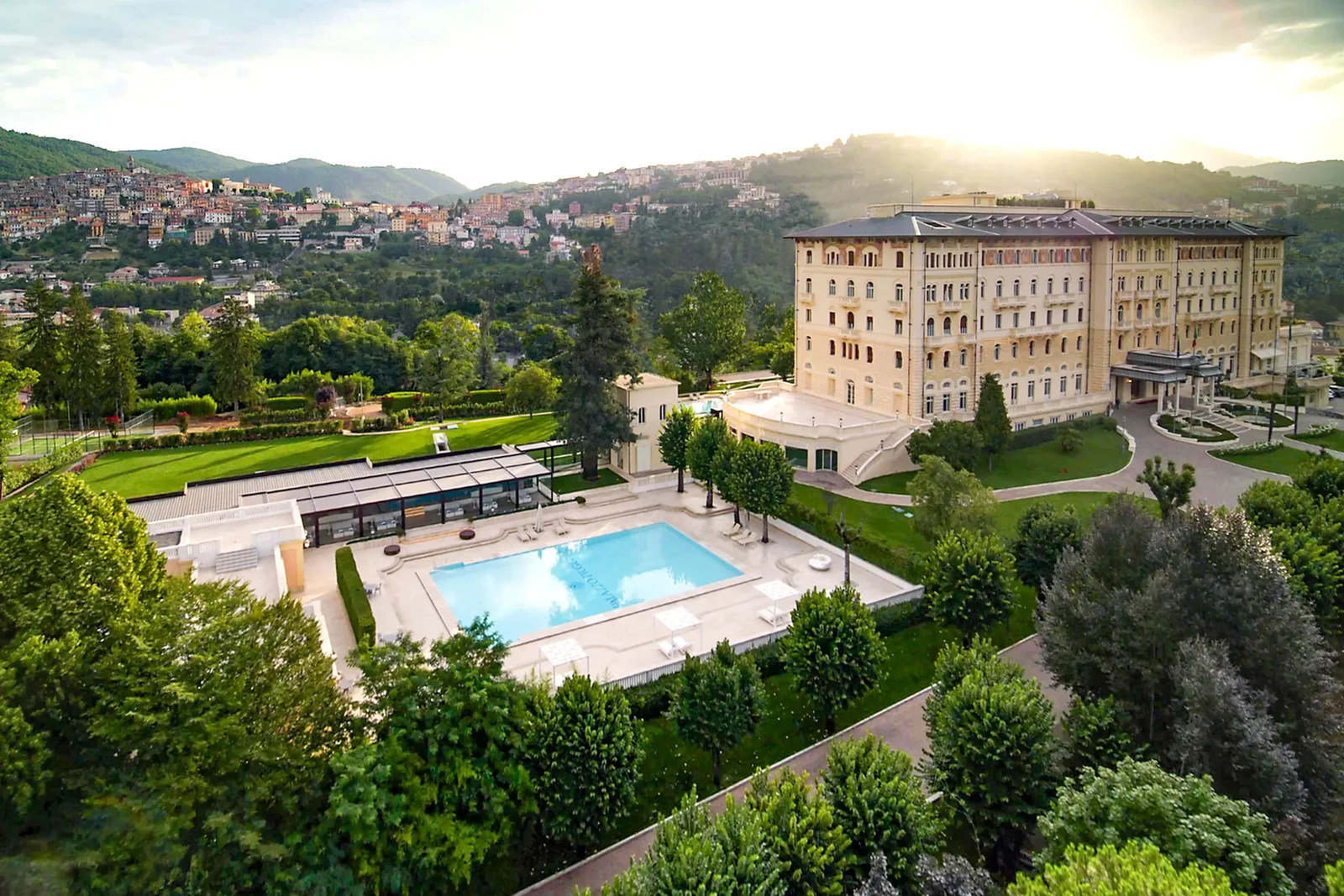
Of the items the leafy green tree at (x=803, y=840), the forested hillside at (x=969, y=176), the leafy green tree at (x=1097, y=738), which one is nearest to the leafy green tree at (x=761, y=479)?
the leafy green tree at (x=1097, y=738)

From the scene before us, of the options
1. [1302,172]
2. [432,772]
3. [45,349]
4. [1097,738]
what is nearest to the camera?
[432,772]

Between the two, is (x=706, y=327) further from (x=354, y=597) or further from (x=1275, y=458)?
(x=354, y=597)

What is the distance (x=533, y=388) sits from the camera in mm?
47125

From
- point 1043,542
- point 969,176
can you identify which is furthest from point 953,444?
point 969,176

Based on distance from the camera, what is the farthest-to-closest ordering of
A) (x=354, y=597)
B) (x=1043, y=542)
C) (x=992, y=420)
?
(x=992, y=420) → (x=354, y=597) → (x=1043, y=542)

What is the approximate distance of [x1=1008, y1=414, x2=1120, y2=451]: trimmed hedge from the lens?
3984cm

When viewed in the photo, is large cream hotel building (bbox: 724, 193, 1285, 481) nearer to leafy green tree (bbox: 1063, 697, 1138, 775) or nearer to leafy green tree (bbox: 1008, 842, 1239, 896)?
leafy green tree (bbox: 1063, 697, 1138, 775)

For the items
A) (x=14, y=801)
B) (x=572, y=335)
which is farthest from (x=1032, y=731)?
(x=572, y=335)

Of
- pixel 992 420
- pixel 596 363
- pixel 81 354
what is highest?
pixel 81 354

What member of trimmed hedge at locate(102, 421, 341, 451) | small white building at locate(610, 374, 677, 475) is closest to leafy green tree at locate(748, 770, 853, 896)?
small white building at locate(610, 374, 677, 475)

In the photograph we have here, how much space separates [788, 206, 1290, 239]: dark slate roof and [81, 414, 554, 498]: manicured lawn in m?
19.7

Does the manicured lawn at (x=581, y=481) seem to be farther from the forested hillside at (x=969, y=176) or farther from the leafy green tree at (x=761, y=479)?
the forested hillside at (x=969, y=176)

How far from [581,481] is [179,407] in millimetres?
25518

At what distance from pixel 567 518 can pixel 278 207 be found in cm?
14482
